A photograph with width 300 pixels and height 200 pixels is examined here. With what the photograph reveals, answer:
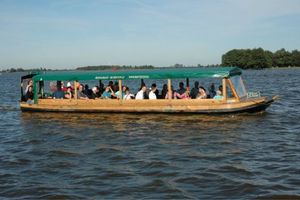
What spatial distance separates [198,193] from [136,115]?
12.0 metres

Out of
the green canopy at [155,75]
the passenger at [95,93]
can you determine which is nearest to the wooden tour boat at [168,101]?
the green canopy at [155,75]

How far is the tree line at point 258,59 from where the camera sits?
148125 mm

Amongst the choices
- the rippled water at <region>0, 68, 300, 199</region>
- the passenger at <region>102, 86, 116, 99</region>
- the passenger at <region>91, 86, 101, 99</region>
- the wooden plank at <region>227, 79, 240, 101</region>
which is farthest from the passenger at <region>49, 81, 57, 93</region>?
the wooden plank at <region>227, 79, 240, 101</region>

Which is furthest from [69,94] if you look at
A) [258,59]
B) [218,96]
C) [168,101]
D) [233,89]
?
[258,59]

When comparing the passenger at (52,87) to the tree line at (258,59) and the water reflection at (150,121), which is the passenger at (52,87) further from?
the tree line at (258,59)

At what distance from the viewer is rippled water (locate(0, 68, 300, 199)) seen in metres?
9.91

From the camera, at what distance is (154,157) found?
12836 millimetres

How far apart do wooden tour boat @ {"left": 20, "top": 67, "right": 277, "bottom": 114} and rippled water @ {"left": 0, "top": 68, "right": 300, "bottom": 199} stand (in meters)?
0.50

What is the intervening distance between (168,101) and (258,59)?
5272 inches

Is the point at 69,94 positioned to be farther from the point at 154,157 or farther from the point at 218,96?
the point at 154,157

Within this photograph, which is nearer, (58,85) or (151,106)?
(151,106)

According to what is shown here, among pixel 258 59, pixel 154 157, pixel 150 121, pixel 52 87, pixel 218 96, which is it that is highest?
pixel 258 59

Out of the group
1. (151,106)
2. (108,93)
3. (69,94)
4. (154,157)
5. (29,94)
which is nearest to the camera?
(154,157)

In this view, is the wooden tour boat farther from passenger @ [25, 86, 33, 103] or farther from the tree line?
the tree line
